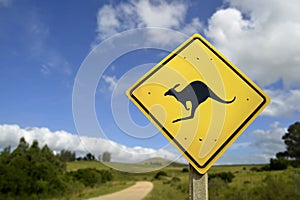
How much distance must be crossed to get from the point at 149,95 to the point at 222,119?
1.66 ft

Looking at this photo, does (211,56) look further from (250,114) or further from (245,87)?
(250,114)

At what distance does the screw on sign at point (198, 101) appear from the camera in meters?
1.90

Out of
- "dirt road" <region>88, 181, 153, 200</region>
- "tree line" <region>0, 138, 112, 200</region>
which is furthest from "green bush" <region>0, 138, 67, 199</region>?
"dirt road" <region>88, 181, 153, 200</region>

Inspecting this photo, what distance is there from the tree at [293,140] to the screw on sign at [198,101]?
46.9 m

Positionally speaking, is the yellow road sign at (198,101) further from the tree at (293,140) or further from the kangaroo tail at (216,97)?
the tree at (293,140)

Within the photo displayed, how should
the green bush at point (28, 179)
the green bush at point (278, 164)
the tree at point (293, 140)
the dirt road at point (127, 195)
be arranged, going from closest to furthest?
1. the green bush at point (28, 179)
2. the dirt road at point (127, 195)
3. the green bush at point (278, 164)
4. the tree at point (293, 140)

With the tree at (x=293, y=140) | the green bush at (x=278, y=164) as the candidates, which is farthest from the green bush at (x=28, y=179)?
the tree at (x=293, y=140)

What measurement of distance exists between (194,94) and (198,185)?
594 mm

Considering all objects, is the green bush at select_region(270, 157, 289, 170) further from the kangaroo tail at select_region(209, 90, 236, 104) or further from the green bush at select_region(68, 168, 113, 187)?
the kangaroo tail at select_region(209, 90, 236, 104)

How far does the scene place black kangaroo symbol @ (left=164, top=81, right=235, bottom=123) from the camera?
1.93m

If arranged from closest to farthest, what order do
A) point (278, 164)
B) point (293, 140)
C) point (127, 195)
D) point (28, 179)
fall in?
1. point (28, 179)
2. point (127, 195)
3. point (278, 164)
4. point (293, 140)

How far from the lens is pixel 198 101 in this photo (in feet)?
6.41

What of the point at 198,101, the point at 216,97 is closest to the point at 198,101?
the point at 198,101

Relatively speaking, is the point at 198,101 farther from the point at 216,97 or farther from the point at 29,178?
the point at 29,178
